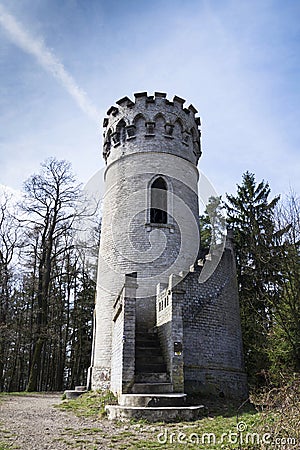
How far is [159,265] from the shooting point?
1318cm

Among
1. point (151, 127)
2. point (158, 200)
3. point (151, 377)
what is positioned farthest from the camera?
point (151, 127)

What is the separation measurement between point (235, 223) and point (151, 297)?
36.9ft

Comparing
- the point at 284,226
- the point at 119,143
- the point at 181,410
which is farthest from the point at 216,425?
the point at 119,143

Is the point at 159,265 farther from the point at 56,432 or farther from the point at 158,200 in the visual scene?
the point at 56,432

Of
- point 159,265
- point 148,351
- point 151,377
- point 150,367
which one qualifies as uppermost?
point 159,265

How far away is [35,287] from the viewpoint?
21703 mm

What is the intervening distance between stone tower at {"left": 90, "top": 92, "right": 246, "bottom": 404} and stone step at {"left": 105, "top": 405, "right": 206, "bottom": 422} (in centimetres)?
130

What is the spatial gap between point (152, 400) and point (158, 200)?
26.2 ft

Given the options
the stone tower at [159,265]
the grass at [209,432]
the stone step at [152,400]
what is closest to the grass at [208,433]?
the grass at [209,432]

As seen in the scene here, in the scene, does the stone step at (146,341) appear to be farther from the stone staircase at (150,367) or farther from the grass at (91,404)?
the grass at (91,404)

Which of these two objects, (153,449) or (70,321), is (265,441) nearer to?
(153,449)

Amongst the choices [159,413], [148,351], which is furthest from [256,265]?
[159,413]

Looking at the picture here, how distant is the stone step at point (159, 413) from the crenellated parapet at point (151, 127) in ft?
31.1

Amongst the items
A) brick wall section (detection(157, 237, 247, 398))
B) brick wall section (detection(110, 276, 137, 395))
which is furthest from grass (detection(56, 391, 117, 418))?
A: brick wall section (detection(157, 237, 247, 398))
